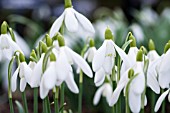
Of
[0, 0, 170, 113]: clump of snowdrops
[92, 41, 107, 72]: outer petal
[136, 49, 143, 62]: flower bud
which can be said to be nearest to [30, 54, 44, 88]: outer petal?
[0, 0, 170, 113]: clump of snowdrops

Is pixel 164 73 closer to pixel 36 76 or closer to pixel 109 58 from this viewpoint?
pixel 109 58

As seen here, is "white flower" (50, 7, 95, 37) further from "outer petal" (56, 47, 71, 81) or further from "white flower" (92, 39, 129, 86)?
"outer petal" (56, 47, 71, 81)

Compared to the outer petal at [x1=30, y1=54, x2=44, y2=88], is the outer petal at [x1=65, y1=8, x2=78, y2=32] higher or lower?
the outer petal at [x1=65, y1=8, x2=78, y2=32]

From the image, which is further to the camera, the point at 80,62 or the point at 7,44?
the point at 7,44

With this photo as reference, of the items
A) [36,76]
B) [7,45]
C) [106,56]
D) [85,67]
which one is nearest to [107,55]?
[106,56]

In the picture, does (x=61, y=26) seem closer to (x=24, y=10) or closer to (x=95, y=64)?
(x=95, y=64)

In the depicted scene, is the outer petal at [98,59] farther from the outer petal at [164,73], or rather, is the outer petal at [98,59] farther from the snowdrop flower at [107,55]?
the outer petal at [164,73]
